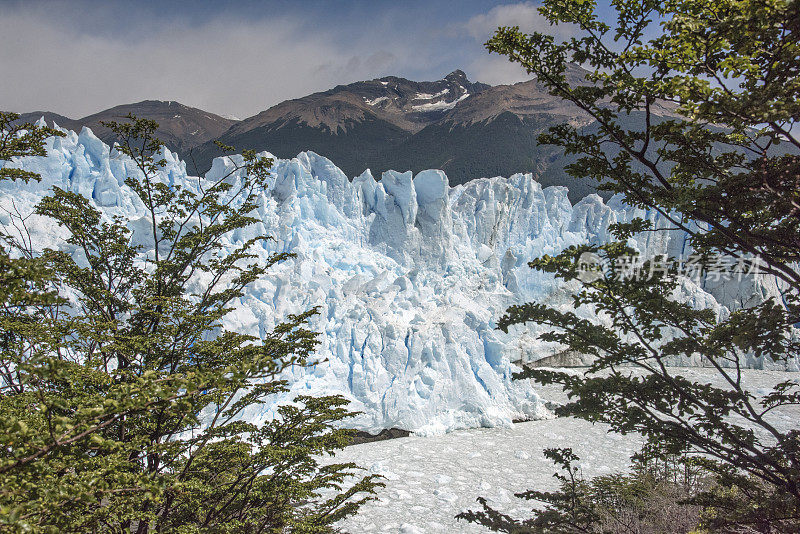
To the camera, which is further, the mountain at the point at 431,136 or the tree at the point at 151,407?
the mountain at the point at 431,136

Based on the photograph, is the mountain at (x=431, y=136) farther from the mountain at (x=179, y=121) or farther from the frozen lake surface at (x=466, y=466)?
the frozen lake surface at (x=466, y=466)

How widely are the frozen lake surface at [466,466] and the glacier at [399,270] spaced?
40.2 inches

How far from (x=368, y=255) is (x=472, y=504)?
1312 centimetres

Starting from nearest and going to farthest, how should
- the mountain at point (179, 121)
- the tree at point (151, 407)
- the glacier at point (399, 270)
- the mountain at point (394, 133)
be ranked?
the tree at point (151, 407)
the glacier at point (399, 270)
the mountain at point (394, 133)
the mountain at point (179, 121)

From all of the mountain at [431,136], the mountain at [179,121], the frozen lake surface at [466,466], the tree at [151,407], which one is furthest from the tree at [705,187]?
the mountain at [179,121]

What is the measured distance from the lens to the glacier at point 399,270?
1357cm

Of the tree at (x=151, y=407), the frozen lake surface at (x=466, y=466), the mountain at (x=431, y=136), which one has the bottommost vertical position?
the frozen lake surface at (x=466, y=466)

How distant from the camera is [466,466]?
10.2 m

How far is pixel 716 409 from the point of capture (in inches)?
133

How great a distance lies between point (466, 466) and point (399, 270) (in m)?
11.4

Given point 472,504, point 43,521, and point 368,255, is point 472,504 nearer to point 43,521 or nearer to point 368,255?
point 43,521

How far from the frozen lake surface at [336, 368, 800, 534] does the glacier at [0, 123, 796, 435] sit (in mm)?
1020

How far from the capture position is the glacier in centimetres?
1357

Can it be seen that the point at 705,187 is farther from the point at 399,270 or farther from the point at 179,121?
the point at 179,121
